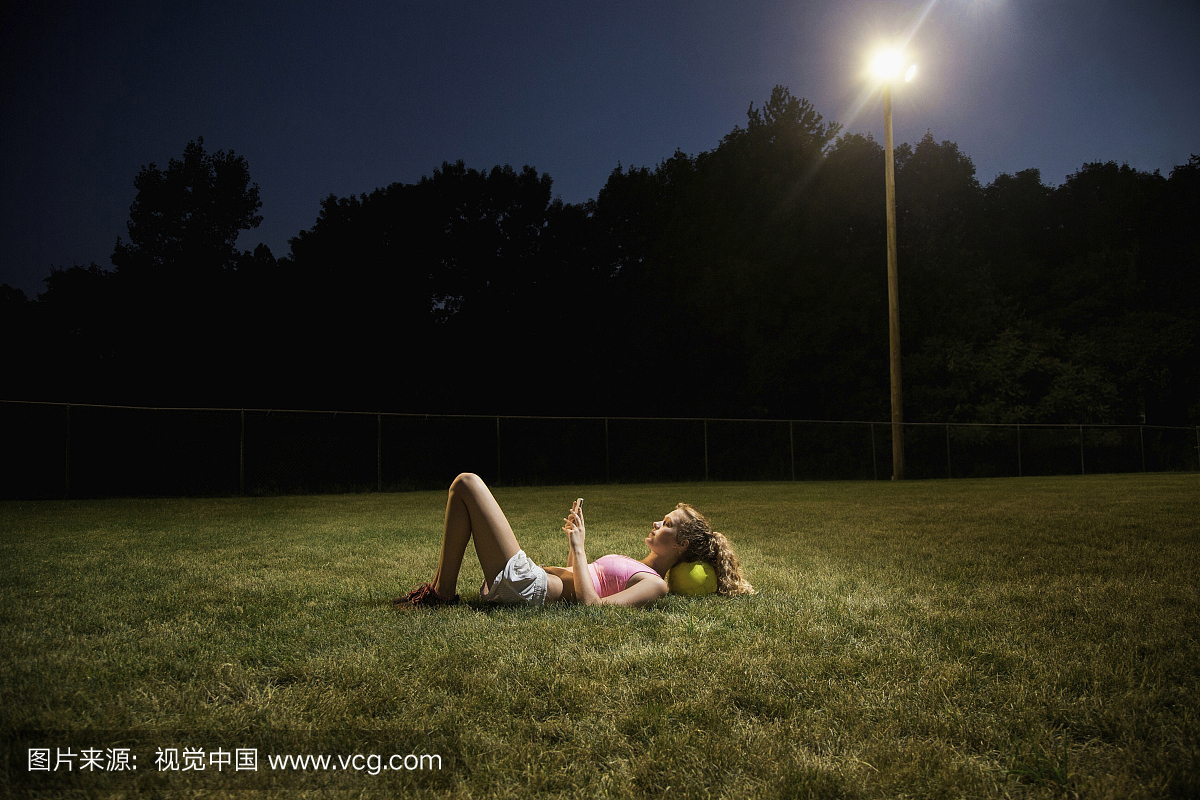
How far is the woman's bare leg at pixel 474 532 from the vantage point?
3994mm

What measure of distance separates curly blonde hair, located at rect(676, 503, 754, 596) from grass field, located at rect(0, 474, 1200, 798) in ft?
0.65

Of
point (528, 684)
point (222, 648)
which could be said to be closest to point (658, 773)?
point (528, 684)

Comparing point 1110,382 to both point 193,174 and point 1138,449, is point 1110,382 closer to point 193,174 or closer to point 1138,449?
point 1138,449

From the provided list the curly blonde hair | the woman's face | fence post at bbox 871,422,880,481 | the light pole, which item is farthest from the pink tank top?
fence post at bbox 871,422,880,481

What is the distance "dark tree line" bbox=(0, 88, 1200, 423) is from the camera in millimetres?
26062

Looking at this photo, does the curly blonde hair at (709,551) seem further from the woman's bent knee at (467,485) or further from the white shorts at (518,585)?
A: the woman's bent knee at (467,485)

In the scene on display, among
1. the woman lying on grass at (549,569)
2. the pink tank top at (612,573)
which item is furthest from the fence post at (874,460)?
the pink tank top at (612,573)

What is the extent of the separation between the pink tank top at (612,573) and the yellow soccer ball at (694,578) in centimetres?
23

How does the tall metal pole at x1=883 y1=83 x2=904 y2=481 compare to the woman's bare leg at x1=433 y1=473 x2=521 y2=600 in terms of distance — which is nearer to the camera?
the woman's bare leg at x1=433 y1=473 x2=521 y2=600

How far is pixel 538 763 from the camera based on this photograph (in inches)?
81.6

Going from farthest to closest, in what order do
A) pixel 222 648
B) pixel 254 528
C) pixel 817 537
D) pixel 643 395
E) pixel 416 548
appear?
pixel 643 395 < pixel 254 528 < pixel 817 537 < pixel 416 548 < pixel 222 648

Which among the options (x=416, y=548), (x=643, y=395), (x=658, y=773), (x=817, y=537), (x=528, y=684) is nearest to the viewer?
(x=658, y=773)

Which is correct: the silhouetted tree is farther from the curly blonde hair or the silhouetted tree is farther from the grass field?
the curly blonde hair

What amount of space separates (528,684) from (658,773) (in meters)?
0.85
